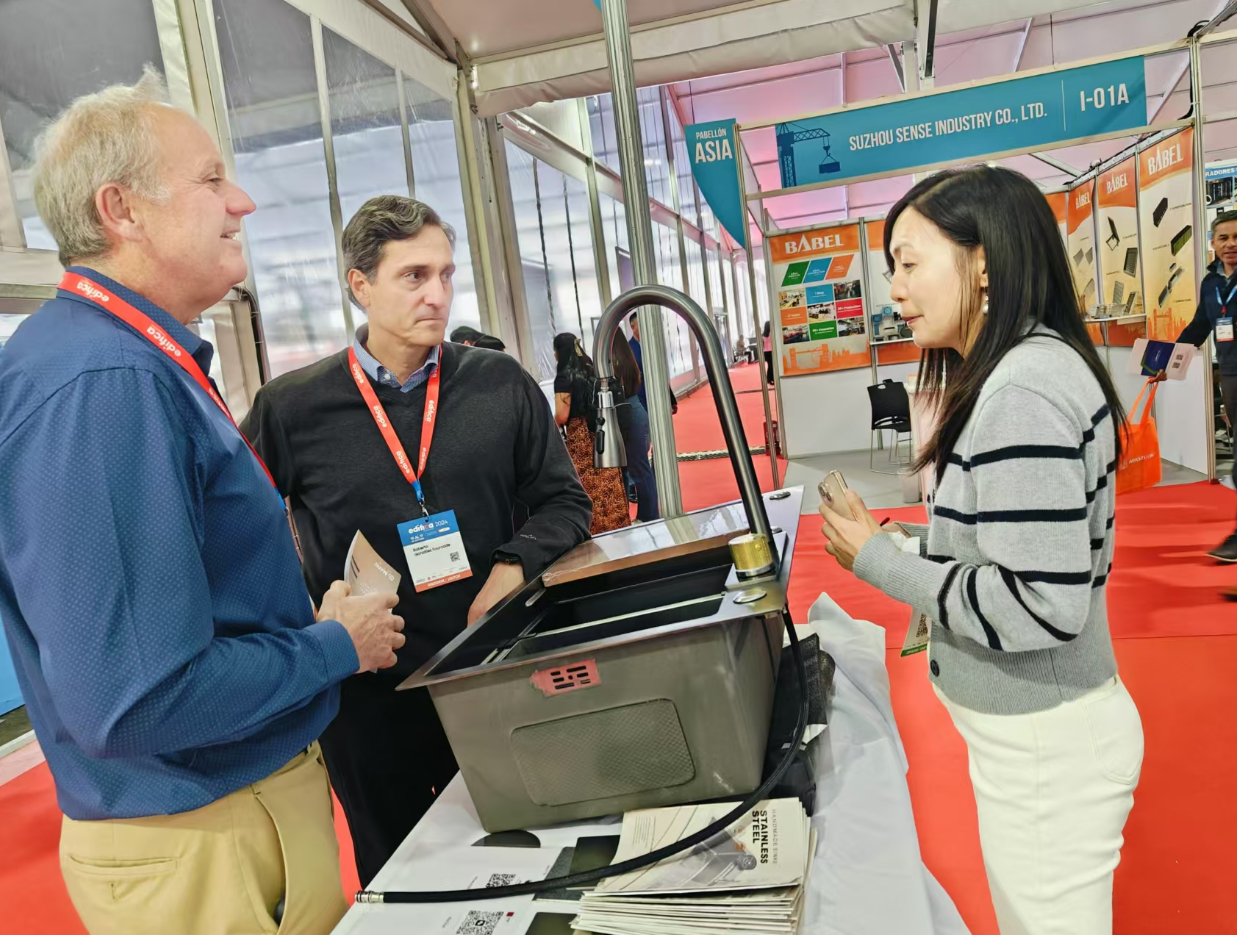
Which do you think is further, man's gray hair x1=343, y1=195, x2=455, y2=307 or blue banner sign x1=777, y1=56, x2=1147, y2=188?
blue banner sign x1=777, y1=56, x2=1147, y2=188

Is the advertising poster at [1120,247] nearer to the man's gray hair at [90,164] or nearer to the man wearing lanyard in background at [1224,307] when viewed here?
the man wearing lanyard in background at [1224,307]

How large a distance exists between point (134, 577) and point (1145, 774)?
2.63 metres

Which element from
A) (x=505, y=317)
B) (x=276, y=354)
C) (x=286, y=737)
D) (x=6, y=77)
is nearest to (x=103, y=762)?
(x=286, y=737)

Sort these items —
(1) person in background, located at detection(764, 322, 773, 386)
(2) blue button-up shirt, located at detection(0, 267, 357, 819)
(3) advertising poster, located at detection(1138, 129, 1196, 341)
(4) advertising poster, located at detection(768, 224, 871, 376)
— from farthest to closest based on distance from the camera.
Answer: (4) advertising poster, located at detection(768, 224, 871, 376), (1) person in background, located at detection(764, 322, 773, 386), (3) advertising poster, located at detection(1138, 129, 1196, 341), (2) blue button-up shirt, located at detection(0, 267, 357, 819)

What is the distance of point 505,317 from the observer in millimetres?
6746

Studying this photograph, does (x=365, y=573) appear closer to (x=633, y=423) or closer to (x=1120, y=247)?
(x=633, y=423)

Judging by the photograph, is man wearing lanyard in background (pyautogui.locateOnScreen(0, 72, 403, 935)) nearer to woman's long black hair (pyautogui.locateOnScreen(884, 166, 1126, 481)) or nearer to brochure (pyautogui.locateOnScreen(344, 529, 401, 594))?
brochure (pyautogui.locateOnScreen(344, 529, 401, 594))

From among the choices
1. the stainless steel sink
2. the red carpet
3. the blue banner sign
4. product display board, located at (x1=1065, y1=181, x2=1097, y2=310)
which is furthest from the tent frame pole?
product display board, located at (x1=1065, y1=181, x2=1097, y2=310)

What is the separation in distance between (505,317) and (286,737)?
19.3 ft

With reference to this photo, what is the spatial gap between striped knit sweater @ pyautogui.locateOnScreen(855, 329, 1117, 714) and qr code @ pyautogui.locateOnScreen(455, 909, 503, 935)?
0.63 meters

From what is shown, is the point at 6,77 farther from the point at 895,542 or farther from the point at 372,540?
the point at 895,542

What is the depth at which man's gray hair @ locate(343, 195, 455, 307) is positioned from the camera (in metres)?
1.62

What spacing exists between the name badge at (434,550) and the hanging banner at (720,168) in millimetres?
4683

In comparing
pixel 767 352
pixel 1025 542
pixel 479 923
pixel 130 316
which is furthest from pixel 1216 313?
pixel 767 352
